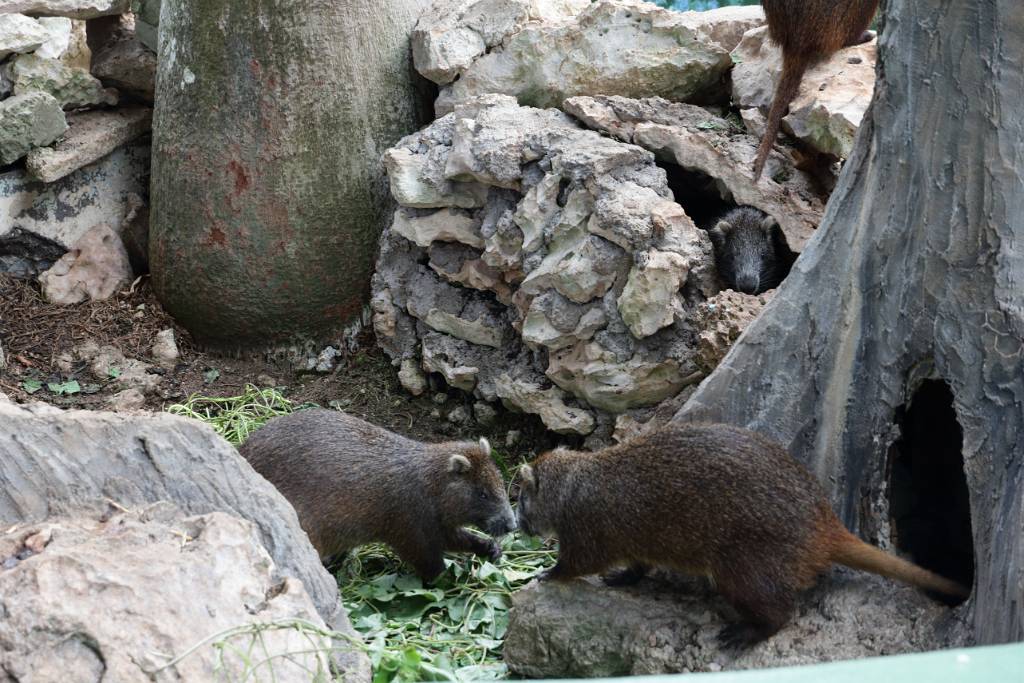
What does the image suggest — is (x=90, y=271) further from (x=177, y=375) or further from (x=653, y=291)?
(x=653, y=291)

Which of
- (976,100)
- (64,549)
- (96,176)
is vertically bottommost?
(64,549)

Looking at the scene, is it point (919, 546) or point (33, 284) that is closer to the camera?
point (919, 546)

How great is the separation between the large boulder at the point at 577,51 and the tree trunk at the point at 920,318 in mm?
2385

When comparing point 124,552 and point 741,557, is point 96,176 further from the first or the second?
point 741,557

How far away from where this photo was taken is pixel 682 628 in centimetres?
432

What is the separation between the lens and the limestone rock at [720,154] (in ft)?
19.5

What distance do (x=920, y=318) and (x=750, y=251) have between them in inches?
69.9

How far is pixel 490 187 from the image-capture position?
6430 millimetres

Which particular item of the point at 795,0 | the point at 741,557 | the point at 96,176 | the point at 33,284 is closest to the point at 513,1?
the point at 795,0

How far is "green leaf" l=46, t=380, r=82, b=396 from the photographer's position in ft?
22.2

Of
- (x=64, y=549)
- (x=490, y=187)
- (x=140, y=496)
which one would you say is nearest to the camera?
(x=64, y=549)

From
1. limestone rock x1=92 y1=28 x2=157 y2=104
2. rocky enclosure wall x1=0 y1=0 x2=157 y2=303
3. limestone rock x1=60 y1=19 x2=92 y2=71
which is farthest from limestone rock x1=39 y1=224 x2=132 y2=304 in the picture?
limestone rock x1=60 y1=19 x2=92 y2=71

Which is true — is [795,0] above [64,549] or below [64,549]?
above

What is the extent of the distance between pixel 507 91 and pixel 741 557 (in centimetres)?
367
